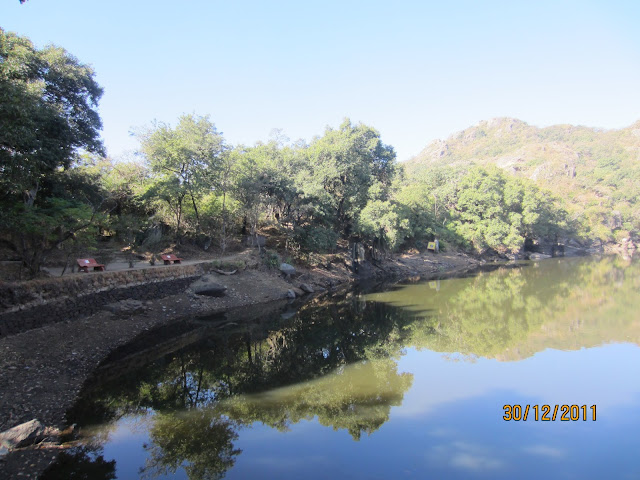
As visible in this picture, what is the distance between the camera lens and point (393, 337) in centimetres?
1476

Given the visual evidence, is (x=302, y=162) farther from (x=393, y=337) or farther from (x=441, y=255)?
(x=441, y=255)

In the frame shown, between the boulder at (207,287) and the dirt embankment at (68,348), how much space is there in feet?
1.02

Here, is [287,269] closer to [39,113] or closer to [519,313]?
[519,313]

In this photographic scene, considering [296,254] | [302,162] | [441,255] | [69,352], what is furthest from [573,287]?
[69,352]

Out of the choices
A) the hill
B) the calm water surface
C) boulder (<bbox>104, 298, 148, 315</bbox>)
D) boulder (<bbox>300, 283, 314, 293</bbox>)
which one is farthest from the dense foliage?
the hill

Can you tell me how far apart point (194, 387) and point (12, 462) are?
414cm

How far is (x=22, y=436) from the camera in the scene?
6.28m

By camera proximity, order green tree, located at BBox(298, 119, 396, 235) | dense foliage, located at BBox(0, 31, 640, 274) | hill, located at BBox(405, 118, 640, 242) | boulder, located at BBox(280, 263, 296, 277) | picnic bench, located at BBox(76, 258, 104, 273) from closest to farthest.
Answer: dense foliage, located at BBox(0, 31, 640, 274) → picnic bench, located at BBox(76, 258, 104, 273) → boulder, located at BBox(280, 263, 296, 277) → green tree, located at BBox(298, 119, 396, 235) → hill, located at BBox(405, 118, 640, 242)

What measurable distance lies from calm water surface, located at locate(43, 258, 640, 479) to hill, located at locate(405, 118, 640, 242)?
48898 mm

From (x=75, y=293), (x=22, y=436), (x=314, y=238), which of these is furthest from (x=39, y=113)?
(x=314, y=238)

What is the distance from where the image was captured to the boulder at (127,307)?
1460 cm

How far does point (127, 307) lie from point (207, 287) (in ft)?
16.0

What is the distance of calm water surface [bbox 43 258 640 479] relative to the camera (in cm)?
638

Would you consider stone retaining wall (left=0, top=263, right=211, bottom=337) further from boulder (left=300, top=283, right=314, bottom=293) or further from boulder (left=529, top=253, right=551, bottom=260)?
boulder (left=529, top=253, right=551, bottom=260)
